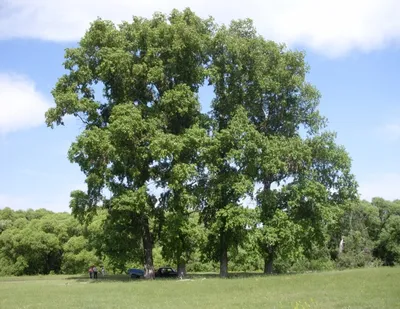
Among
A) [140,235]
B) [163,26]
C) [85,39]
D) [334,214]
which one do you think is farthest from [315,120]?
[85,39]

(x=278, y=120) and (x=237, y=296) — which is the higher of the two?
(x=278, y=120)

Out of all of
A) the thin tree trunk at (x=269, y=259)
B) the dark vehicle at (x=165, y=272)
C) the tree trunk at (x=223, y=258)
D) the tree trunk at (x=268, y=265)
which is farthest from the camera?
the dark vehicle at (x=165, y=272)

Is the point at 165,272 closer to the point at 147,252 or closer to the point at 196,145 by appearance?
the point at 147,252

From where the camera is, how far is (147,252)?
44.3 metres

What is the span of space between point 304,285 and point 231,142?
17502 millimetres

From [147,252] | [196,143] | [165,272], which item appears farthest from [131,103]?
[165,272]

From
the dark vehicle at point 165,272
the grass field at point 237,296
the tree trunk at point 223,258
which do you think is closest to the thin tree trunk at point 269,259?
the tree trunk at point 223,258

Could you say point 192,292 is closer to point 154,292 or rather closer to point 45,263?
point 154,292

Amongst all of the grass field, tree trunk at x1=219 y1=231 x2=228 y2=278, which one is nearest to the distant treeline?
tree trunk at x1=219 y1=231 x2=228 y2=278

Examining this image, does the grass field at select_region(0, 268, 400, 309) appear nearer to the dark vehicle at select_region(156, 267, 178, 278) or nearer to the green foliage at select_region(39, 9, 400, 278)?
the green foliage at select_region(39, 9, 400, 278)

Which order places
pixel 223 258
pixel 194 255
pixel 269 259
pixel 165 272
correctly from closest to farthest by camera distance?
pixel 223 258 < pixel 269 259 < pixel 165 272 < pixel 194 255

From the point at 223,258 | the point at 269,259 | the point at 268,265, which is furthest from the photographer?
the point at 268,265

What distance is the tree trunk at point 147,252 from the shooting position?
143ft

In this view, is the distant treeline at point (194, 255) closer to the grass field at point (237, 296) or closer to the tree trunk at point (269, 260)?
the tree trunk at point (269, 260)
